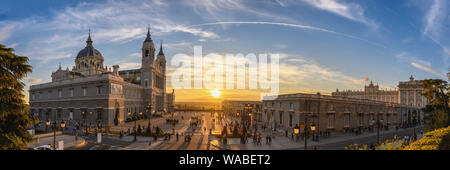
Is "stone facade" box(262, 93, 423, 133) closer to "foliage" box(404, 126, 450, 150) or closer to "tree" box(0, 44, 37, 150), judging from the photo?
"foliage" box(404, 126, 450, 150)

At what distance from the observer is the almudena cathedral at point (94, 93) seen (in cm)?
4803

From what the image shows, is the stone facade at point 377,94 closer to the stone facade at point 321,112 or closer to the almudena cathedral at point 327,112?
the almudena cathedral at point 327,112

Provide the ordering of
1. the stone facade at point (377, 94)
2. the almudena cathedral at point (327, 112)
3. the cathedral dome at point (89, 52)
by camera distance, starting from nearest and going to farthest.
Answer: the almudena cathedral at point (327, 112) < the cathedral dome at point (89, 52) < the stone facade at point (377, 94)

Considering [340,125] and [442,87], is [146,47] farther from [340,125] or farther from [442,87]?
[442,87]

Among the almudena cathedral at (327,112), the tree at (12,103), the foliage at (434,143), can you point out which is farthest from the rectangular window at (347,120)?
the tree at (12,103)

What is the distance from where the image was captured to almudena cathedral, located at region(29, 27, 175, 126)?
4803 cm

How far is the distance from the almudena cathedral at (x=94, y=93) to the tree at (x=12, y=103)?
28.2 metres

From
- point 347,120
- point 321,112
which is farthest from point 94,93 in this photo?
point 347,120

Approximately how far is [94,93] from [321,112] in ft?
150

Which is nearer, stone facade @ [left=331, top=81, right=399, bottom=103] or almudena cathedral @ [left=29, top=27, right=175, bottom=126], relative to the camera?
almudena cathedral @ [left=29, top=27, right=175, bottom=126]

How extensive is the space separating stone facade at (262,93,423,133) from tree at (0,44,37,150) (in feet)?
90.6

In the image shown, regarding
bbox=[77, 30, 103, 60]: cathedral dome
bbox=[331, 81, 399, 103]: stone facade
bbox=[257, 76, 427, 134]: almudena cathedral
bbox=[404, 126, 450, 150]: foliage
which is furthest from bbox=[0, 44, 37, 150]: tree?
bbox=[331, 81, 399, 103]: stone facade

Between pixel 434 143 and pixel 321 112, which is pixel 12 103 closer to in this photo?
pixel 434 143
